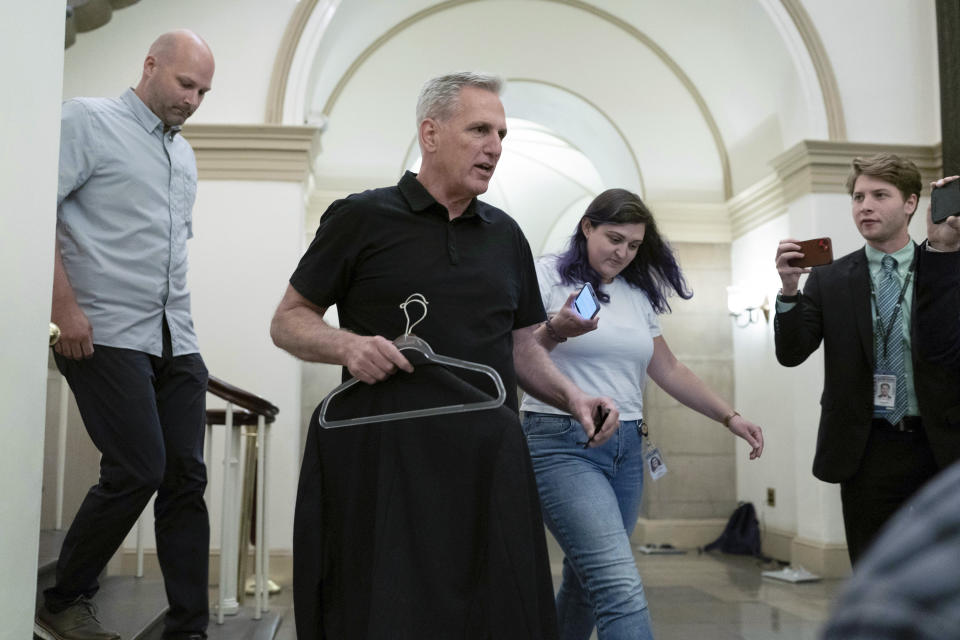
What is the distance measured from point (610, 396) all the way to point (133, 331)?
1.41m

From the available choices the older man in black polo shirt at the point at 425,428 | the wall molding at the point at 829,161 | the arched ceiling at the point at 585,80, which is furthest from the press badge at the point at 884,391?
the arched ceiling at the point at 585,80

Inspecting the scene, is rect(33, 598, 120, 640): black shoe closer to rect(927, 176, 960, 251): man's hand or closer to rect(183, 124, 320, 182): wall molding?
rect(927, 176, 960, 251): man's hand

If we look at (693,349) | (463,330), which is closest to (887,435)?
(463,330)

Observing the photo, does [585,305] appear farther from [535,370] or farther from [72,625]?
[72,625]

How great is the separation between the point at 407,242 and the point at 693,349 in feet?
22.8

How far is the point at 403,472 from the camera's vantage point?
187cm

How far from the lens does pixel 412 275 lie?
6.54ft

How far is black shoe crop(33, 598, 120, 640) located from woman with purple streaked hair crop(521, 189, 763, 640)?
→ 1.39 metres

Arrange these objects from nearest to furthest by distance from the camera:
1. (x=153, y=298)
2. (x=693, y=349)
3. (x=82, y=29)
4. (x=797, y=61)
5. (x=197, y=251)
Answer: (x=153, y=298) → (x=82, y=29) → (x=197, y=251) → (x=797, y=61) → (x=693, y=349)

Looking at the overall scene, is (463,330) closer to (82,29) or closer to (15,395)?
(15,395)

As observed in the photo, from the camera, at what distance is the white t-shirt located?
8.89 feet

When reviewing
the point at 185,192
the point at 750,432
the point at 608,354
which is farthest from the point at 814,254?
the point at 185,192

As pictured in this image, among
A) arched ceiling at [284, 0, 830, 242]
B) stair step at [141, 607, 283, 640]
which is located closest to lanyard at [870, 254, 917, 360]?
stair step at [141, 607, 283, 640]

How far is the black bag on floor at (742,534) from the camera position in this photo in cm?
795
